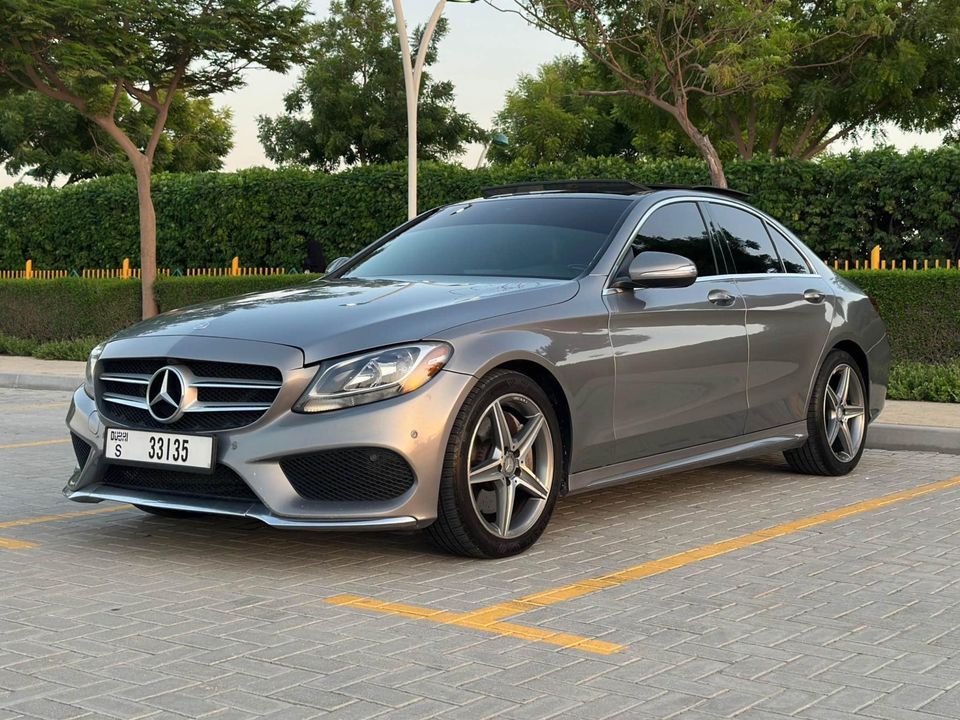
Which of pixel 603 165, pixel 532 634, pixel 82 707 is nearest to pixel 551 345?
pixel 532 634

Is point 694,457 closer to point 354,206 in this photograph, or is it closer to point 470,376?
point 470,376

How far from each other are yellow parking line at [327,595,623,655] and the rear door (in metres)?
2.95

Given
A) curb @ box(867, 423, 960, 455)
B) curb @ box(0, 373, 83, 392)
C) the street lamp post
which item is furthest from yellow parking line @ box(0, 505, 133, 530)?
the street lamp post

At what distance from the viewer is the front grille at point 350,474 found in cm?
533

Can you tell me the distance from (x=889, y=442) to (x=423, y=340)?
5728 millimetres

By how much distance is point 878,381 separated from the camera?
8.68 meters

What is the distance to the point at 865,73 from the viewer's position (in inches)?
1228

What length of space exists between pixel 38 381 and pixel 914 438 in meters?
11.2

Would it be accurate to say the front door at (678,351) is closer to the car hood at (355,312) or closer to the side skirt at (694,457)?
the side skirt at (694,457)

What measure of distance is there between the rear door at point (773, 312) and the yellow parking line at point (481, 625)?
2951 mm

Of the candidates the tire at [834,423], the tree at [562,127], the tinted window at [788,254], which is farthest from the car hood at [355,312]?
the tree at [562,127]

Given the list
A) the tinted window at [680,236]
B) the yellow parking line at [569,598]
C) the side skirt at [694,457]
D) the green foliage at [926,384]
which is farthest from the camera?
the green foliage at [926,384]

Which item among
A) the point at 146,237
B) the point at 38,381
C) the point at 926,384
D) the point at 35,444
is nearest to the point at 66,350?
the point at 146,237

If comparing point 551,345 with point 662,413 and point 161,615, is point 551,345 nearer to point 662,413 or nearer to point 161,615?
point 662,413
